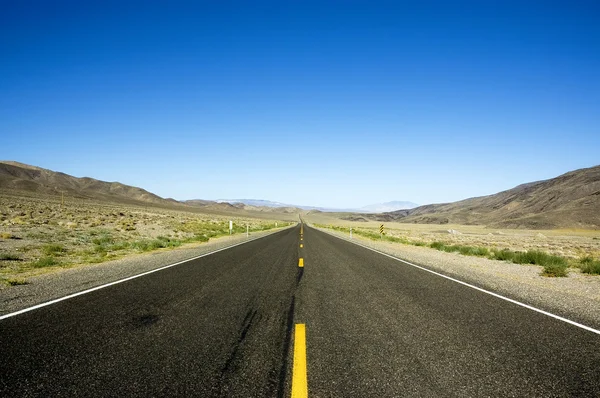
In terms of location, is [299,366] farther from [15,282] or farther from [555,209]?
[555,209]

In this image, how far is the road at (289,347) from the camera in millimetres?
3064

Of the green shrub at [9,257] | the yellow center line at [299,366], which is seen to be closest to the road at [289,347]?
the yellow center line at [299,366]

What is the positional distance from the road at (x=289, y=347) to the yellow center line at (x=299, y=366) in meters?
0.02

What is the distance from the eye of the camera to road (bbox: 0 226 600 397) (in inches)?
121

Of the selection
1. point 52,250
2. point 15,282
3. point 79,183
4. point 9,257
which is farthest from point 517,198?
point 79,183

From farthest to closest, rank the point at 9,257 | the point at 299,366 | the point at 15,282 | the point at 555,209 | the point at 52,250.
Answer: the point at 555,209, the point at 52,250, the point at 9,257, the point at 15,282, the point at 299,366

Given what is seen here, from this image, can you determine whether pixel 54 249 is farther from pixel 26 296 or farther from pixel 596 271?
pixel 596 271

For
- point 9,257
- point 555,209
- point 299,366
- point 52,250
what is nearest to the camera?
point 299,366

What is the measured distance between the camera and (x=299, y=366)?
3.40 m

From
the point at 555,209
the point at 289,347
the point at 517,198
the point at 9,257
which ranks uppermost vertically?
the point at 517,198

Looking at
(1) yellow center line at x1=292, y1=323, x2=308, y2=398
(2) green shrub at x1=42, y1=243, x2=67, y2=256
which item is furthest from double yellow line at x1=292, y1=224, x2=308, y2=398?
(2) green shrub at x1=42, y1=243, x2=67, y2=256

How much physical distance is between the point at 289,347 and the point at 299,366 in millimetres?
543

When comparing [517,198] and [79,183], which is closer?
[517,198]

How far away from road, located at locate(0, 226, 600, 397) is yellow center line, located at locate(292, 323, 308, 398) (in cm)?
2
